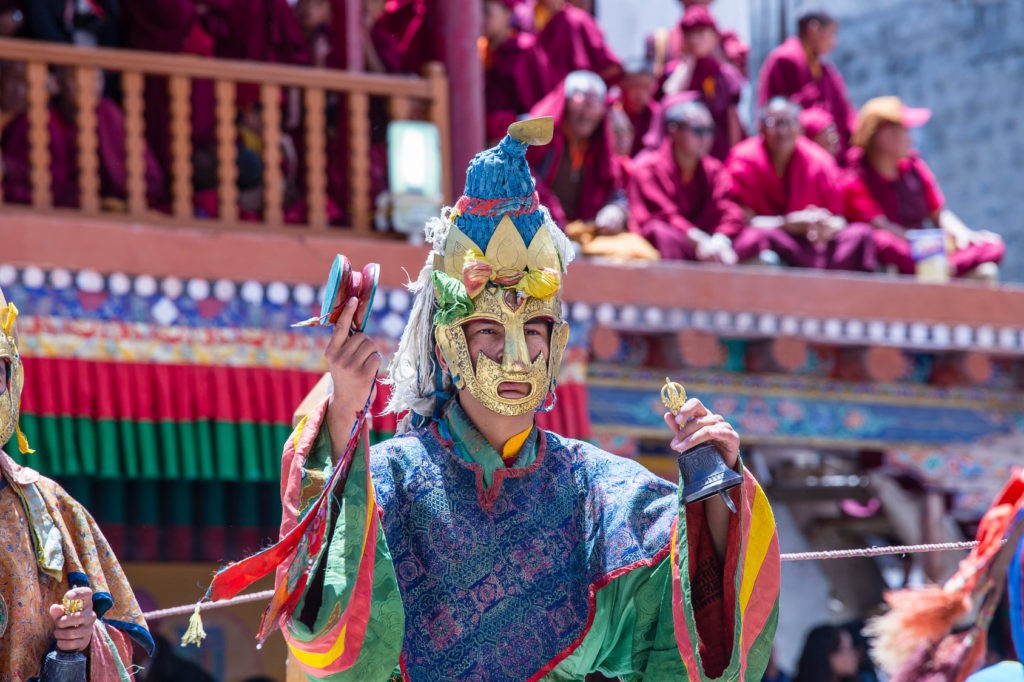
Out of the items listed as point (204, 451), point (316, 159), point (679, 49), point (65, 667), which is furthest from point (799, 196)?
point (65, 667)

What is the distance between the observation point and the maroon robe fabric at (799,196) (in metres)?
9.77

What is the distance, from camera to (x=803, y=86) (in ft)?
37.1

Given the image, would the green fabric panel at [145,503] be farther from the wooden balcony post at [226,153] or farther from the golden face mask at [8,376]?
the golden face mask at [8,376]

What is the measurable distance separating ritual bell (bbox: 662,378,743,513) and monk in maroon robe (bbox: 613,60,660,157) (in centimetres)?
594

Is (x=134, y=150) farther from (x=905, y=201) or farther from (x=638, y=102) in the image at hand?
(x=905, y=201)

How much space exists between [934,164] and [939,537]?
5291 millimetres

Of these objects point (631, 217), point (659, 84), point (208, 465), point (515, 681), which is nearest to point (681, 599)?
point (515, 681)

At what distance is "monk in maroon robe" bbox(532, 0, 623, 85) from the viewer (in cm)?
1048

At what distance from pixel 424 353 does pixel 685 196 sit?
4963 mm

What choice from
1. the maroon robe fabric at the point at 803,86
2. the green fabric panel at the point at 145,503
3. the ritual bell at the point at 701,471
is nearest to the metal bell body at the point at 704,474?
the ritual bell at the point at 701,471

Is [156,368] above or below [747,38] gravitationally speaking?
below

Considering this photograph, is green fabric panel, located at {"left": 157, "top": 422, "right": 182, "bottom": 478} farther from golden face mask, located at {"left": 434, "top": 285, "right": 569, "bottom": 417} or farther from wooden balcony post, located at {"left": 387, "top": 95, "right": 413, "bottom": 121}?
golden face mask, located at {"left": 434, "top": 285, "right": 569, "bottom": 417}

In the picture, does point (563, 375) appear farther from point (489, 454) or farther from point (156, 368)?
point (489, 454)

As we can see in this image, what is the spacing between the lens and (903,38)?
51.2 feet
